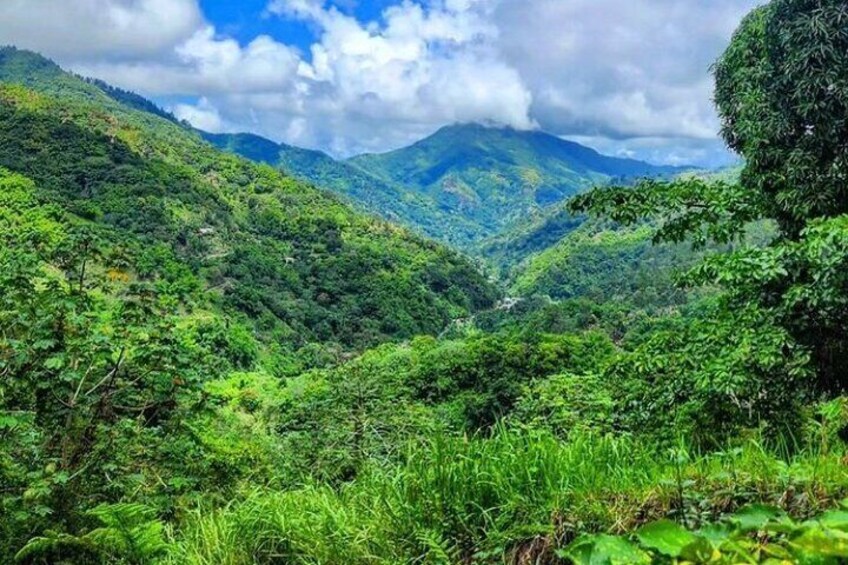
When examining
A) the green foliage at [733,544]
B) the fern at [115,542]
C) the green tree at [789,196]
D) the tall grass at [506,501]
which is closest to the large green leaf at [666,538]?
the green foliage at [733,544]

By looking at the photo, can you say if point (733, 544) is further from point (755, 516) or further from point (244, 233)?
point (244, 233)

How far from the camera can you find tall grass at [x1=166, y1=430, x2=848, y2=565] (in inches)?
93.9

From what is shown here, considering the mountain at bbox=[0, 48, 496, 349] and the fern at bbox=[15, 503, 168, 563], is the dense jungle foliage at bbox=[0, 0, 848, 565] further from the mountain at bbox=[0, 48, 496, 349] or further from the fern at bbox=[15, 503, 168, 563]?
the mountain at bbox=[0, 48, 496, 349]

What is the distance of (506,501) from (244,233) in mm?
92244

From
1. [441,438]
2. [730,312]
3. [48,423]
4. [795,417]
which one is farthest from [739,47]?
[48,423]

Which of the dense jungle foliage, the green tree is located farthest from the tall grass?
the green tree

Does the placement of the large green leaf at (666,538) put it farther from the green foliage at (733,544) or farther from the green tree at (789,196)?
the green tree at (789,196)

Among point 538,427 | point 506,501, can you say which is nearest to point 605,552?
point 506,501

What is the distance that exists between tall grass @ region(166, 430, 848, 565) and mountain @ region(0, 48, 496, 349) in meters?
54.9

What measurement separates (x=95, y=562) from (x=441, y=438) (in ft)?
6.47

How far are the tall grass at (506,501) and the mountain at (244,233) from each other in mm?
54899

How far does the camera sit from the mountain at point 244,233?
73.1 meters

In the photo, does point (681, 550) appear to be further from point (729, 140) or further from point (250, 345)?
point (250, 345)

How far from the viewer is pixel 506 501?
2592 millimetres
